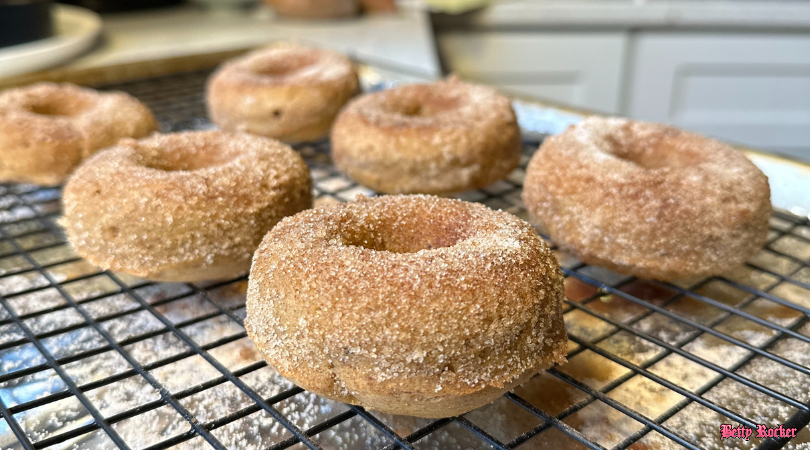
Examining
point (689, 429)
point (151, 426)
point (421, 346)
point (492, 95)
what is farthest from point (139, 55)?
point (689, 429)

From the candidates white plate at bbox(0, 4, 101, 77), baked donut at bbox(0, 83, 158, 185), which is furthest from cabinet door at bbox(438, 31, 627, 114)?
baked donut at bbox(0, 83, 158, 185)

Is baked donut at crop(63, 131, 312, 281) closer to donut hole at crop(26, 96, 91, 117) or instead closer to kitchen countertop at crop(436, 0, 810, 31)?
donut hole at crop(26, 96, 91, 117)

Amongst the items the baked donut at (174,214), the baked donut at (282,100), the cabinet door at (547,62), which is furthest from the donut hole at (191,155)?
the cabinet door at (547,62)

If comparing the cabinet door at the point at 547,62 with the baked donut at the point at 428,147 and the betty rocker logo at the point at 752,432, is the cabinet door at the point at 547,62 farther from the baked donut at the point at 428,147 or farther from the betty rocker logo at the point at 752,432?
the betty rocker logo at the point at 752,432

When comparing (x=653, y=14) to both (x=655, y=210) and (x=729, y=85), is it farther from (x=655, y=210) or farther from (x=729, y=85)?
(x=655, y=210)

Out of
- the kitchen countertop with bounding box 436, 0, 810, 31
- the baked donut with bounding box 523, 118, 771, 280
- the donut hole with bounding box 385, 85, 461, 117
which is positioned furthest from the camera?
the kitchen countertop with bounding box 436, 0, 810, 31

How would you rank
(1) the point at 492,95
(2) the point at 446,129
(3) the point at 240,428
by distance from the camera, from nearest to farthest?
(3) the point at 240,428 < (2) the point at 446,129 < (1) the point at 492,95

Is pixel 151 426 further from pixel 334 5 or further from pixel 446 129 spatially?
pixel 334 5

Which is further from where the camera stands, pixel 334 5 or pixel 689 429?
pixel 334 5
